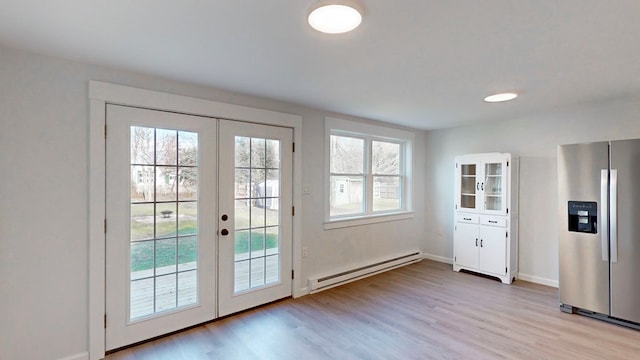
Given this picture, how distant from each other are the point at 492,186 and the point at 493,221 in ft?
1.71

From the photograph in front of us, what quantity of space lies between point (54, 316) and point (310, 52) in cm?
279

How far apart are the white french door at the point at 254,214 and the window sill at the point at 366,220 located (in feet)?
2.33

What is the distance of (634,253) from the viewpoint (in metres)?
2.89

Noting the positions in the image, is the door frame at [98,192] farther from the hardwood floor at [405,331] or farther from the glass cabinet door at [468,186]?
the glass cabinet door at [468,186]

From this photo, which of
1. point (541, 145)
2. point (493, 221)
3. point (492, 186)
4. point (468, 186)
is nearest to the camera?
point (541, 145)

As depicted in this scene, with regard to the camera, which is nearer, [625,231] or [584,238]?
[625,231]

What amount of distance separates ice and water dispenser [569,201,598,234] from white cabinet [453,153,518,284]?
3.08 ft

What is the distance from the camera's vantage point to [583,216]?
3189 mm

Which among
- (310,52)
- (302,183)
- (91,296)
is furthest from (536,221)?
(91,296)

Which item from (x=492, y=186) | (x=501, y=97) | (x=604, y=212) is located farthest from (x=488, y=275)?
(x=501, y=97)

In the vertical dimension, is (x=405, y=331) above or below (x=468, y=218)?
below

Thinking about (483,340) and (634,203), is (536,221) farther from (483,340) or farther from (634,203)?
(483,340)

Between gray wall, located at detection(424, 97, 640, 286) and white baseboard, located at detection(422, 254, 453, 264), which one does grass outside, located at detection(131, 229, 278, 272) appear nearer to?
white baseboard, located at detection(422, 254, 453, 264)

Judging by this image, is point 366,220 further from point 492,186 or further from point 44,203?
point 44,203
